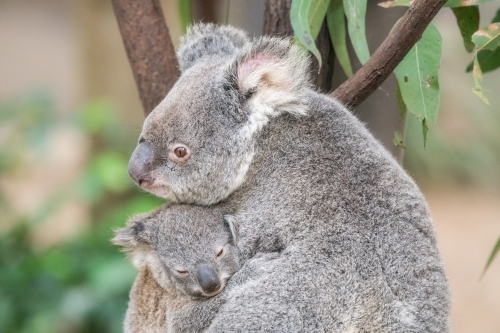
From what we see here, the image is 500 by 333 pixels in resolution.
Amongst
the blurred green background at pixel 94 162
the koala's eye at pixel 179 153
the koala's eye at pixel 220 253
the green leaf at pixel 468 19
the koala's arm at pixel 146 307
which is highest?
the green leaf at pixel 468 19

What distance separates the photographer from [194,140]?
7.63 feet

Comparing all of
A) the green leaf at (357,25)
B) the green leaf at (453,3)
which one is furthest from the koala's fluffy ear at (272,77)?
the green leaf at (453,3)

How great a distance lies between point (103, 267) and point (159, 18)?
2229mm

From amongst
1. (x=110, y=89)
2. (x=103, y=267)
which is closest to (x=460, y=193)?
(x=110, y=89)

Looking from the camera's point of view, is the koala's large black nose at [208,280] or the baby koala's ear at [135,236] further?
the baby koala's ear at [135,236]

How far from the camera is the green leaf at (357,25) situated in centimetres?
237

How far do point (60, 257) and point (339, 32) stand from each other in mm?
3051

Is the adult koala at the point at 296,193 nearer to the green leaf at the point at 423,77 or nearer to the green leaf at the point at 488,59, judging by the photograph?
the green leaf at the point at 423,77

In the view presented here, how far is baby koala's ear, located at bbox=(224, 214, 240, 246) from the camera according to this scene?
2.25m

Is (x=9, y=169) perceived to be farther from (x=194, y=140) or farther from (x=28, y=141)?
(x=194, y=140)

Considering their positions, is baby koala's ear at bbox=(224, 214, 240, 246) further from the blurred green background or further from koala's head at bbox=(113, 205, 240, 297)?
the blurred green background

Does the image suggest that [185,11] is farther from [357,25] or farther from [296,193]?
[296,193]

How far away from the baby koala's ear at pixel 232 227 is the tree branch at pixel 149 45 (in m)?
0.88

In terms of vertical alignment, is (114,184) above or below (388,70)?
below
